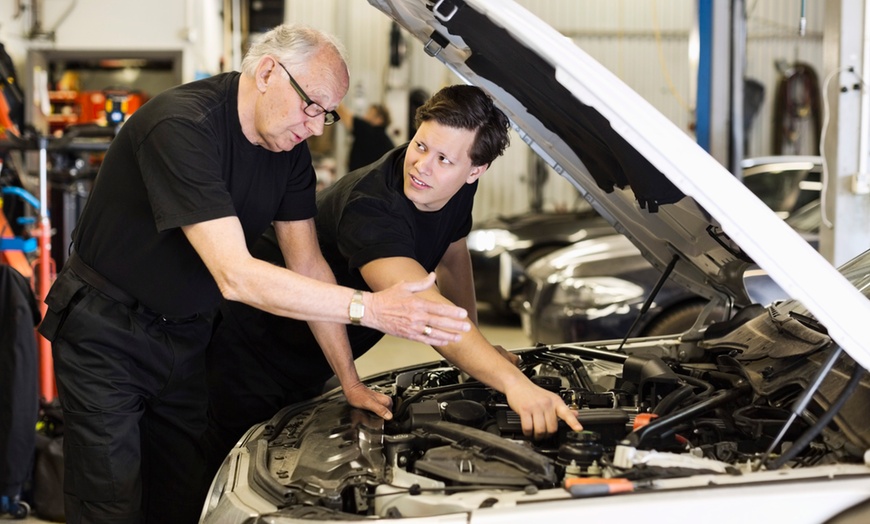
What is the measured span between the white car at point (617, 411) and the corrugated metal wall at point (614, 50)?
1002 cm

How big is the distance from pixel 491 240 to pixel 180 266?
5277 mm

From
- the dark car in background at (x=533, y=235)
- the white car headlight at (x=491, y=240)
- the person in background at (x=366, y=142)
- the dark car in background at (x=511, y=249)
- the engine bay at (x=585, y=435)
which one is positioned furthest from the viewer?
the person in background at (x=366, y=142)

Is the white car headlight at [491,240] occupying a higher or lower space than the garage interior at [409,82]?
lower

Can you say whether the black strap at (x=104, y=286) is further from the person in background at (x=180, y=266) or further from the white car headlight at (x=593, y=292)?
the white car headlight at (x=593, y=292)

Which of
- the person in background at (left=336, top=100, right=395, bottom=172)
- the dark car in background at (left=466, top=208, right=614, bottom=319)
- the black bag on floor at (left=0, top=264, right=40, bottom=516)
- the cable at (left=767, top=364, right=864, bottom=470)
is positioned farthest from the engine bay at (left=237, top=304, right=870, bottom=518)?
the person in background at (left=336, top=100, right=395, bottom=172)

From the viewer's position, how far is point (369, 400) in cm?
216

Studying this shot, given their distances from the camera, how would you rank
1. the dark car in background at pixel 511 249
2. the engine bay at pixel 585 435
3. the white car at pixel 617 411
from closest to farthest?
the white car at pixel 617 411 < the engine bay at pixel 585 435 < the dark car in background at pixel 511 249

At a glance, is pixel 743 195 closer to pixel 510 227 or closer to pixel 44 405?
pixel 44 405

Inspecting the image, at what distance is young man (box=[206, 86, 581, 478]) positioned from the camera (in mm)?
2035

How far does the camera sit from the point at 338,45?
2.08 metres

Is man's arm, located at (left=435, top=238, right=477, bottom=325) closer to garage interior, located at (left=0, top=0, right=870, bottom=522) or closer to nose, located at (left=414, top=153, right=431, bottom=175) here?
nose, located at (left=414, top=153, right=431, bottom=175)

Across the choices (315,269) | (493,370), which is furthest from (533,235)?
(493,370)

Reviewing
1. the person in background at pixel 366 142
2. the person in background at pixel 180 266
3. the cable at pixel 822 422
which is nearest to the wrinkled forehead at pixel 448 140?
the person in background at pixel 180 266

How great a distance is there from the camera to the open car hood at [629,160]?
4.97 feet
